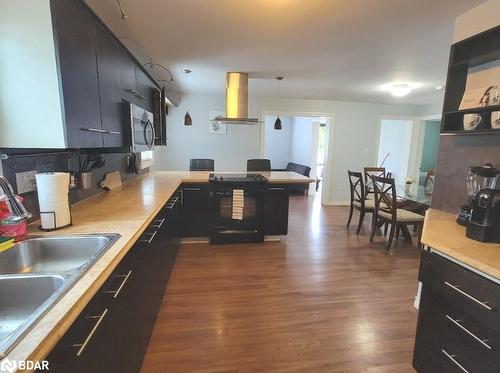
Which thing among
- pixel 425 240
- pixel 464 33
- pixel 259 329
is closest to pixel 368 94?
pixel 464 33

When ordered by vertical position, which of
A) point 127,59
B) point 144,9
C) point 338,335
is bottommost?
point 338,335

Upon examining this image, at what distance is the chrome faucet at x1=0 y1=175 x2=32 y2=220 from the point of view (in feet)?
3.65

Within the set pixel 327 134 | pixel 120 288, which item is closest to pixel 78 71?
→ pixel 120 288

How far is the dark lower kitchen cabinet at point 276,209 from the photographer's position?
3416 millimetres

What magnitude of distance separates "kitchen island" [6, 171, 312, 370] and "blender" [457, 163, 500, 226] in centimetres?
190

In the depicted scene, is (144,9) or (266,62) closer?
(144,9)

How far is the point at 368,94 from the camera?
482cm

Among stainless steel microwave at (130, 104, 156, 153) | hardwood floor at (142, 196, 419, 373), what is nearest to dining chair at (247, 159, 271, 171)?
hardwood floor at (142, 196, 419, 373)

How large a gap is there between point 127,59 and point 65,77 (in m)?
1.08

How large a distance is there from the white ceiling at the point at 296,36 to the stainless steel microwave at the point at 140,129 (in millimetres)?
719

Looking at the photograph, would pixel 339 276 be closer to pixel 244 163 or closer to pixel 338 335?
pixel 338 335

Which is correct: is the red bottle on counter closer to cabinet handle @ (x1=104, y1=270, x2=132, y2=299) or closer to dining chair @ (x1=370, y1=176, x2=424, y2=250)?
cabinet handle @ (x1=104, y1=270, x2=132, y2=299)

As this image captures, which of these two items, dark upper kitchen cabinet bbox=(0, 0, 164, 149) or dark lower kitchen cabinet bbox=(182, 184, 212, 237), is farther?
dark lower kitchen cabinet bbox=(182, 184, 212, 237)

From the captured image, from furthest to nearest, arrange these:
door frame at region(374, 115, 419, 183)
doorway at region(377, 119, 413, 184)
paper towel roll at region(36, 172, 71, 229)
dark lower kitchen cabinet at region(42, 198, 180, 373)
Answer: doorway at region(377, 119, 413, 184), door frame at region(374, 115, 419, 183), paper towel roll at region(36, 172, 71, 229), dark lower kitchen cabinet at region(42, 198, 180, 373)
